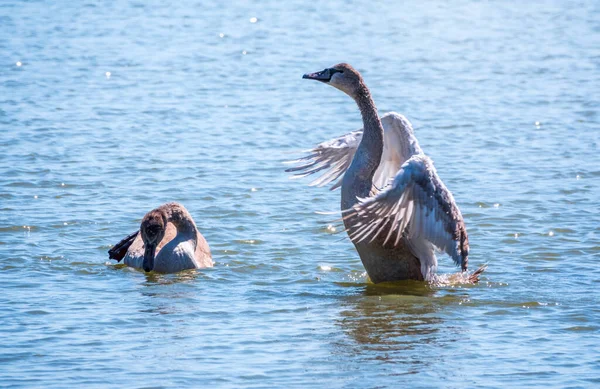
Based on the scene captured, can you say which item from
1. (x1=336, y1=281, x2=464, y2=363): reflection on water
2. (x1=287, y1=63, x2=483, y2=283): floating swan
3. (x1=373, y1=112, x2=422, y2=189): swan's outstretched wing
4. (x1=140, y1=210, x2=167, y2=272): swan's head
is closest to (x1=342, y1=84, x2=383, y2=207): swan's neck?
(x1=287, y1=63, x2=483, y2=283): floating swan

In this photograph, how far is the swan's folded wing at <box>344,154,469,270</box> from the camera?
31.1 ft

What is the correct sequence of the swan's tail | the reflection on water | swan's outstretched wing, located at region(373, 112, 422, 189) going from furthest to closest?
the swan's tail, swan's outstretched wing, located at region(373, 112, 422, 189), the reflection on water

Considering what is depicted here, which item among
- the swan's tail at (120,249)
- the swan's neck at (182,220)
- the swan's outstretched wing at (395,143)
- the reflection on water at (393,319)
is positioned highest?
the swan's outstretched wing at (395,143)

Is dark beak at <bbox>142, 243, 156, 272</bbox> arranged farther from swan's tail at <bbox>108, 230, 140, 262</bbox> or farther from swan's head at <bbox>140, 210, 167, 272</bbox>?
swan's tail at <bbox>108, 230, 140, 262</bbox>

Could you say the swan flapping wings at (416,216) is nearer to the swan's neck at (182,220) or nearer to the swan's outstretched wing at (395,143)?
the swan's outstretched wing at (395,143)

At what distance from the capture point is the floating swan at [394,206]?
9555mm

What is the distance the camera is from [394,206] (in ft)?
31.4

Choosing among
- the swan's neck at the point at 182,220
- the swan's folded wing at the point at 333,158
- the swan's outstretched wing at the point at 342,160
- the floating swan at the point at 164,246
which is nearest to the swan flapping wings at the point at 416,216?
the swan's outstretched wing at the point at 342,160

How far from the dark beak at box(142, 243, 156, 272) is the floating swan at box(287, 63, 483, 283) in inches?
77.1

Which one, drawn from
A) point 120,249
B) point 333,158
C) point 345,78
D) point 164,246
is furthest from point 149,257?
point 345,78

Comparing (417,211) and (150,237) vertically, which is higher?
(417,211)

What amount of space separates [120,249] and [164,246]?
0.45 m

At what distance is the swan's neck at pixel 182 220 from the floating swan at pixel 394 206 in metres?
1.78

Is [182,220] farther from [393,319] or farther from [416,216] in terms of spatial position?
[393,319]
